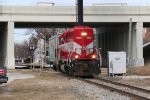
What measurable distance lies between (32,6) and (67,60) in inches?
982

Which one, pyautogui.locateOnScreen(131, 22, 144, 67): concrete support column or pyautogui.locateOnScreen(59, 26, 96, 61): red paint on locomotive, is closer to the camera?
pyautogui.locateOnScreen(59, 26, 96, 61): red paint on locomotive

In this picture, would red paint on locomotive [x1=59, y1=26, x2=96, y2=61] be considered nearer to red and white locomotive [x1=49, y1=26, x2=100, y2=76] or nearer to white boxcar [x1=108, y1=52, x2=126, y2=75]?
red and white locomotive [x1=49, y1=26, x2=100, y2=76]

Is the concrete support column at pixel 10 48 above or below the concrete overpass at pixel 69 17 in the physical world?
below

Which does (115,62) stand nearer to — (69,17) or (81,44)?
(81,44)

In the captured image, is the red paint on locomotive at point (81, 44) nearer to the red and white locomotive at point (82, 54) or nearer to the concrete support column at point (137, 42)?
the red and white locomotive at point (82, 54)

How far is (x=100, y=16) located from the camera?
6222cm

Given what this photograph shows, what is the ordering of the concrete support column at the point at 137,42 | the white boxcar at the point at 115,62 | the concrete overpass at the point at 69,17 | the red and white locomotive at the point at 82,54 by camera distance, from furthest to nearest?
the concrete support column at the point at 137,42
the concrete overpass at the point at 69,17
the white boxcar at the point at 115,62
the red and white locomotive at the point at 82,54

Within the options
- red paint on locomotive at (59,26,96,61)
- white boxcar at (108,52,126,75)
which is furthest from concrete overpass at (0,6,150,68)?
red paint on locomotive at (59,26,96,61)

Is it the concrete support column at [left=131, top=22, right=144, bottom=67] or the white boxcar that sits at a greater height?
the concrete support column at [left=131, top=22, right=144, bottom=67]

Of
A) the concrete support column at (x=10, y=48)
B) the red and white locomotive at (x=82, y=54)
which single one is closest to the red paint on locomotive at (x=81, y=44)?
the red and white locomotive at (x=82, y=54)

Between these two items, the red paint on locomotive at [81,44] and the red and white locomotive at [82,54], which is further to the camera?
the red paint on locomotive at [81,44]

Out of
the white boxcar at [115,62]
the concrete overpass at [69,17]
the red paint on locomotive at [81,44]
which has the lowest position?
the white boxcar at [115,62]

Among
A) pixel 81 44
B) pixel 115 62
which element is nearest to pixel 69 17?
pixel 115 62

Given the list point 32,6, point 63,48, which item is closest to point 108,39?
point 32,6
